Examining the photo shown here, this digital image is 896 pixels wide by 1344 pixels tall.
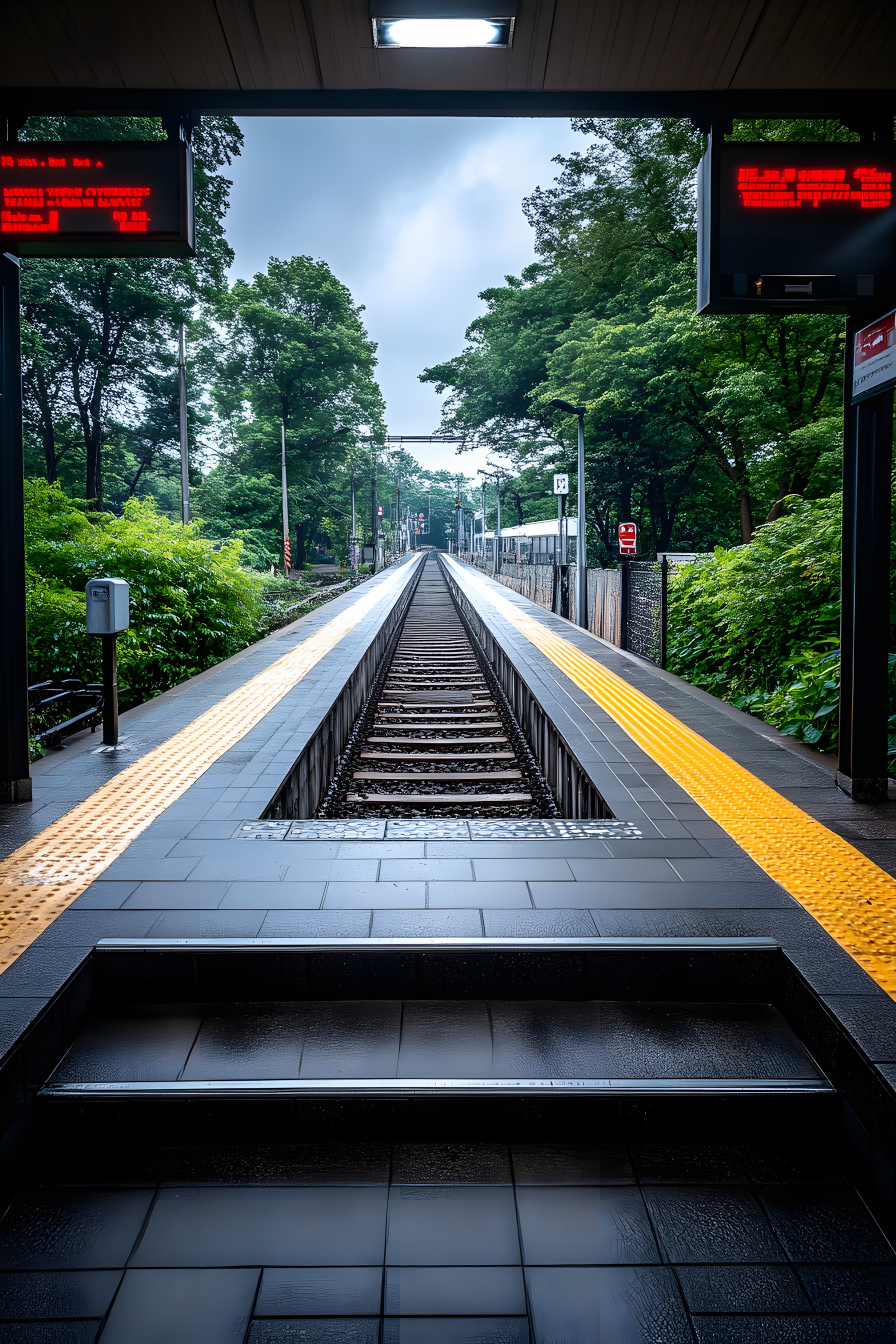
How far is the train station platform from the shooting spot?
6.88ft

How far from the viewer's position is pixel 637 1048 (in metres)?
2.83

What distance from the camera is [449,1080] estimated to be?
262 cm

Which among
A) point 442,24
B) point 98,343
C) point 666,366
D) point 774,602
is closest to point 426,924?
point 442,24

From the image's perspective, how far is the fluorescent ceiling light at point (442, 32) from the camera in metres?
4.01

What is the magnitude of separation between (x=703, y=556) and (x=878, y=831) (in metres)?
8.17

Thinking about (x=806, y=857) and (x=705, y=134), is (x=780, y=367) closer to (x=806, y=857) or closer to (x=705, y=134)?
(x=705, y=134)

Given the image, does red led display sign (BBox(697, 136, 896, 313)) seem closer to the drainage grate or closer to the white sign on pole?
the white sign on pole

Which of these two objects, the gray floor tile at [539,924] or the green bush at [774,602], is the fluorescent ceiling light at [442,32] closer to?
the gray floor tile at [539,924]

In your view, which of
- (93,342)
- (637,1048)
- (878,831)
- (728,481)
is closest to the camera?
(637,1048)

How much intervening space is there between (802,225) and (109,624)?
5027 millimetres

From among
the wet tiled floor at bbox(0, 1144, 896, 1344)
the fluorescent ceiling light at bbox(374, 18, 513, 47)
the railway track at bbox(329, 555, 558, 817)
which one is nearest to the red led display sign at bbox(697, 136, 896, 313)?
the fluorescent ceiling light at bbox(374, 18, 513, 47)

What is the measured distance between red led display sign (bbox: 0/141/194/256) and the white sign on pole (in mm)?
3761

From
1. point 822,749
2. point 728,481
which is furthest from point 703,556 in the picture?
point 728,481

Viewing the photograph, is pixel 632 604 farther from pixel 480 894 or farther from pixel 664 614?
pixel 480 894
